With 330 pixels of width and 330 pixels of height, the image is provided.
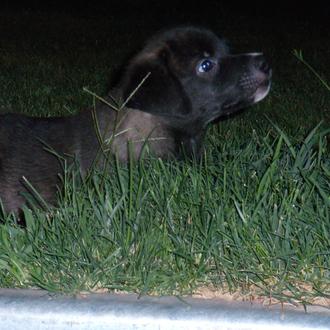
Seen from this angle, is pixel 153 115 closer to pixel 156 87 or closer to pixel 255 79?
pixel 156 87

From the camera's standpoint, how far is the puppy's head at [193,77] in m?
4.88

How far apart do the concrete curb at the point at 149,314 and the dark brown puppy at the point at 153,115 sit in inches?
65.7

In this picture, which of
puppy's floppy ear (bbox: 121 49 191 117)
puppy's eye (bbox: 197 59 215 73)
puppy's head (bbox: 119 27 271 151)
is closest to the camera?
puppy's floppy ear (bbox: 121 49 191 117)

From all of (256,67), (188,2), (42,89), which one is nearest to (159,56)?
(256,67)

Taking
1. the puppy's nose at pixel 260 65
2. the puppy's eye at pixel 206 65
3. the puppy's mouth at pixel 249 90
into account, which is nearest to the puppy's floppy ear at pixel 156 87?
the puppy's eye at pixel 206 65

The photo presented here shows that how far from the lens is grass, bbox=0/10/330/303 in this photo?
3482mm

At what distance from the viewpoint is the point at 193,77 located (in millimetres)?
5059

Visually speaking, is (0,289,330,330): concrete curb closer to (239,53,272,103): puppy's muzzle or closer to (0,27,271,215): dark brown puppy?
(0,27,271,215): dark brown puppy

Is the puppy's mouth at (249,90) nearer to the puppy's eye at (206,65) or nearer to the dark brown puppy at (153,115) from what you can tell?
the dark brown puppy at (153,115)

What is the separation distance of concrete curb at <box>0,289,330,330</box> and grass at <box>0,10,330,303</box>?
195 mm

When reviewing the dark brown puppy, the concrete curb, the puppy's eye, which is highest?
the puppy's eye

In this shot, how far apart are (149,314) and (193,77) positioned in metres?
2.27

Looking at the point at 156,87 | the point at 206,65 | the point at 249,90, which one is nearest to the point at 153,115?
the point at 156,87

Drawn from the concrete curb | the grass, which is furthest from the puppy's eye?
the concrete curb
